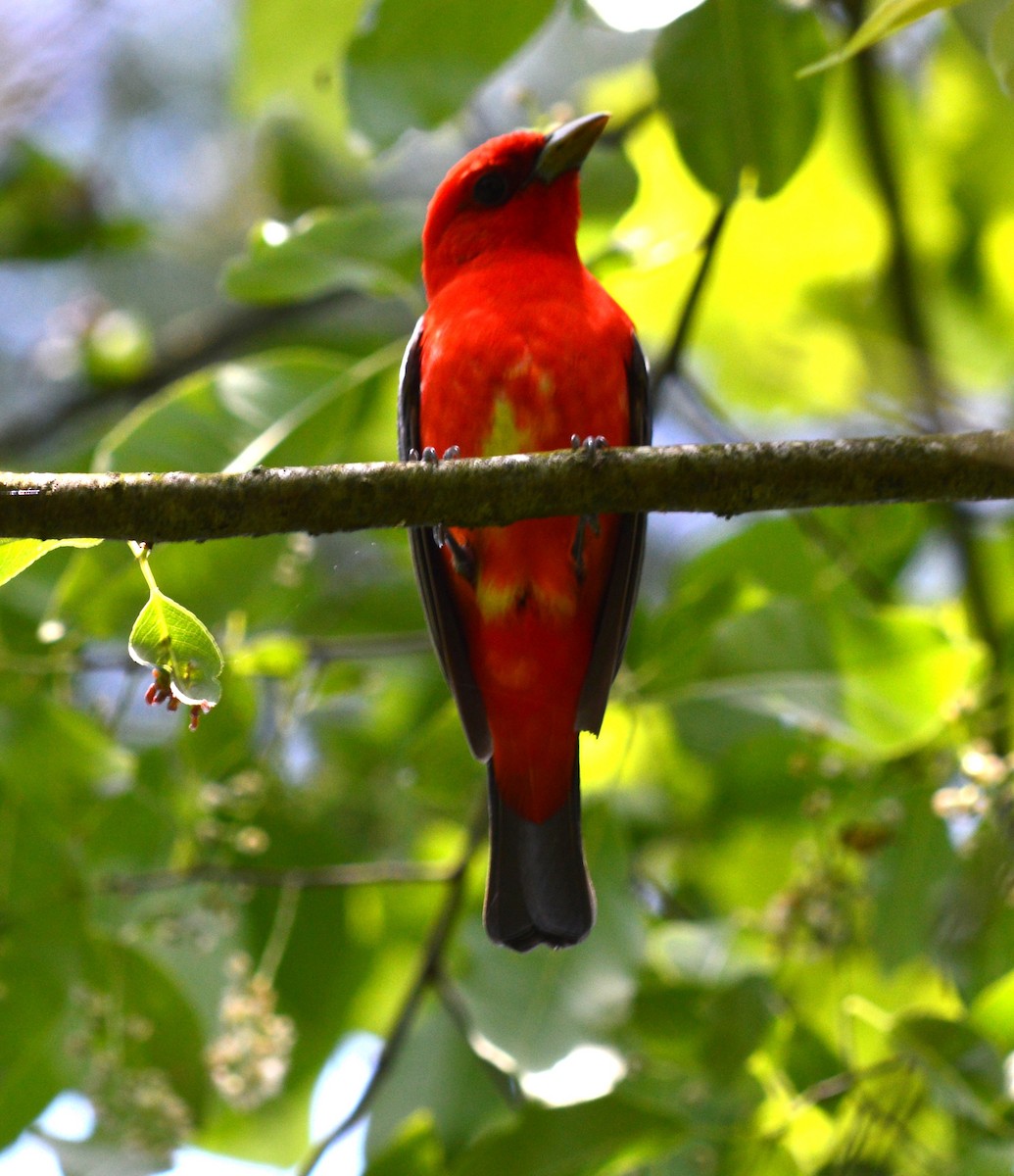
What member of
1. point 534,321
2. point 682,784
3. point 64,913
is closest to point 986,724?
point 682,784

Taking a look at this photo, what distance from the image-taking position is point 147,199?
353 inches

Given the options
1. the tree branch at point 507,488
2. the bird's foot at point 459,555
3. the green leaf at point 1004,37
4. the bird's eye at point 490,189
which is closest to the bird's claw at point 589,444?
the tree branch at point 507,488

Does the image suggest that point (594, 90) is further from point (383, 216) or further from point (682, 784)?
point (682, 784)

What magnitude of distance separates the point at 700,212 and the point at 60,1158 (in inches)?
135

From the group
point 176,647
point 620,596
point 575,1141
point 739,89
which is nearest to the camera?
point 176,647

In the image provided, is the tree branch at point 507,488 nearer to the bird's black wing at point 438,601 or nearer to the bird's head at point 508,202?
the bird's black wing at point 438,601

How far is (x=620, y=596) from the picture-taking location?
3.66m

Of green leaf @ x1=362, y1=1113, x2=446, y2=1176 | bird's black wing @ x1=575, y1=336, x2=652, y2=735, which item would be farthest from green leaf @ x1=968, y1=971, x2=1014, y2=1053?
green leaf @ x1=362, y1=1113, x2=446, y2=1176

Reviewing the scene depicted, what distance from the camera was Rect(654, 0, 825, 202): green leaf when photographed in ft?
11.5

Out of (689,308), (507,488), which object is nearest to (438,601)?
(689,308)

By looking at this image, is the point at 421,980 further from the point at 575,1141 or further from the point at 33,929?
the point at 33,929

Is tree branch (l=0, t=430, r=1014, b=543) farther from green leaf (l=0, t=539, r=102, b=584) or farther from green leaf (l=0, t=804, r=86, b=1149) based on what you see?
green leaf (l=0, t=804, r=86, b=1149)

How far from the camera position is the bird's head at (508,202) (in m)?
4.01

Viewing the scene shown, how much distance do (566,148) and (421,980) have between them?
2.29 m
